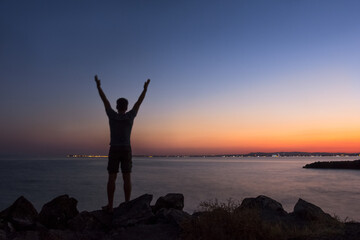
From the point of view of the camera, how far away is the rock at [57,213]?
7141 mm

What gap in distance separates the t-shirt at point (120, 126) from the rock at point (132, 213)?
1570 millimetres

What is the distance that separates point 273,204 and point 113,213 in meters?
4.36

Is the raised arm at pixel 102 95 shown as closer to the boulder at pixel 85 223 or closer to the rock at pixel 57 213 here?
the boulder at pixel 85 223

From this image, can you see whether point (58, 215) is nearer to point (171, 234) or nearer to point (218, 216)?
point (171, 234)

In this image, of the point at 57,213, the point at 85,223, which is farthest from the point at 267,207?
the point at 57,213

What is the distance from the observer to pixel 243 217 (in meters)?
5.46

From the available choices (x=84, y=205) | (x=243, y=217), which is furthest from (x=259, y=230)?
(x=84, y=205)

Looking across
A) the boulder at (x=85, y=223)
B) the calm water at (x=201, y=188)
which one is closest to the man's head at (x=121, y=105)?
the boulder at (x=85, y=223)

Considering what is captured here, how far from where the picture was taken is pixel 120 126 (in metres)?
6.37

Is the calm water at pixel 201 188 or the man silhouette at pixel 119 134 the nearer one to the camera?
the man silhouette at pixel 119 134

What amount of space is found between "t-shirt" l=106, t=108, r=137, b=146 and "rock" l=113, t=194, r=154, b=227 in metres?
1.57

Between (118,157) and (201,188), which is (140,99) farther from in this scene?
(201,188)

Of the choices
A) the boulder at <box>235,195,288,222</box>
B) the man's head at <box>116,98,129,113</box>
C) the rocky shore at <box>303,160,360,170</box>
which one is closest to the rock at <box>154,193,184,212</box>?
the boulder at <box>235,195,288,222</box>

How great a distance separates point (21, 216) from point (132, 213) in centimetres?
271
